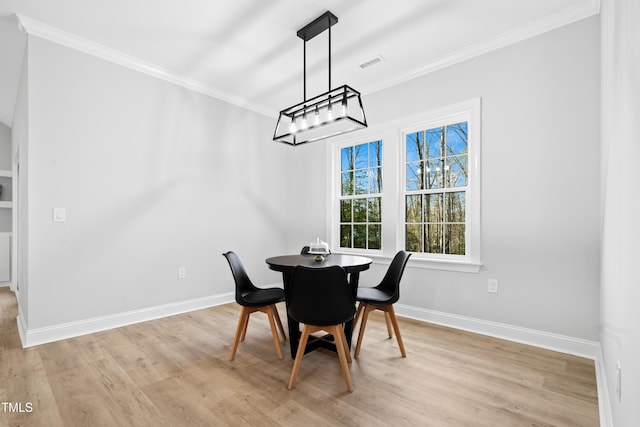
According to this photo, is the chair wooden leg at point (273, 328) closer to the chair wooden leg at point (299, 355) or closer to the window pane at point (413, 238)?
the chair wooden leg at point (299, 355)

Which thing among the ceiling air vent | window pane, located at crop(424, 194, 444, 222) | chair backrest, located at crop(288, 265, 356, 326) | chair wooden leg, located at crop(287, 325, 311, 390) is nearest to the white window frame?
window pane, located at crop(424, 194, 444, 222)

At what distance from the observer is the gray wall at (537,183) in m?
2.50

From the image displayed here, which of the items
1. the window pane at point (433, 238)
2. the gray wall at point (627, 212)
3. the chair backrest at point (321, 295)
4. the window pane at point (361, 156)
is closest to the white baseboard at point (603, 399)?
the gray wall at point (627, 212)

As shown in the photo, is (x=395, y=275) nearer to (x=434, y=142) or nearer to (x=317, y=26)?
(x=434, y=142)

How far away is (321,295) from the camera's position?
6.46 feet

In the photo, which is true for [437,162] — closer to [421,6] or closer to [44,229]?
[421,6]

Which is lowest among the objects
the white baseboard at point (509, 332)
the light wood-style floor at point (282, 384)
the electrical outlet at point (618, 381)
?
the light wood-style floor at point (282, 384)

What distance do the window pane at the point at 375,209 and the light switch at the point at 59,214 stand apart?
329cm

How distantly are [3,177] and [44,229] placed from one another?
13.3 feet

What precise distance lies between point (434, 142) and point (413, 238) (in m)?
1.13

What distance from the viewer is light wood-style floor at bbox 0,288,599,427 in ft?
5.70

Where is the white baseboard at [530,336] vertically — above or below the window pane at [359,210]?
below

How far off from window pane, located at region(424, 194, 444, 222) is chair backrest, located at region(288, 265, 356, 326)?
1889 millimetres

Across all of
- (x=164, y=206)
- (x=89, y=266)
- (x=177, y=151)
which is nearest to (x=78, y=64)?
(x=177, y=151)
